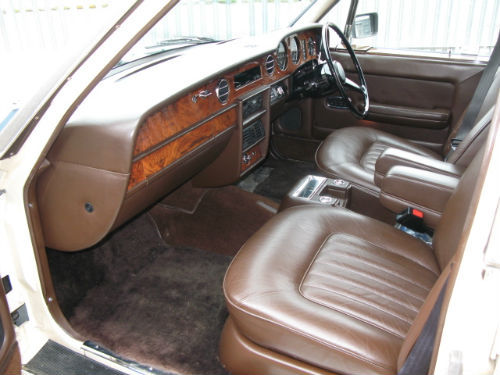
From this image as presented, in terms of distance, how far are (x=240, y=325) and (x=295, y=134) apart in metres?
2.16

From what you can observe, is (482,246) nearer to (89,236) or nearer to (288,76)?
(89,236)

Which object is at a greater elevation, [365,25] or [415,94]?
[365,25]

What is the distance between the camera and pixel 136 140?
1.39 meters

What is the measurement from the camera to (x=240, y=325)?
Result: 1349 mm

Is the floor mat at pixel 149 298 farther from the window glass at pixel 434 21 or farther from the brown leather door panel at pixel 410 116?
the window glass at pixel 434 21

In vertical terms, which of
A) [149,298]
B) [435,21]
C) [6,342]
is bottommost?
[149,298]

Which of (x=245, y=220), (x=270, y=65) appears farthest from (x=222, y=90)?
(x=245, y=220)

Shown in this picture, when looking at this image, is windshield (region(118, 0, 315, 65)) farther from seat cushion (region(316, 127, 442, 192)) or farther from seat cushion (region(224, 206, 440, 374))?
seat cushion (region(224, 206, 440, 374))

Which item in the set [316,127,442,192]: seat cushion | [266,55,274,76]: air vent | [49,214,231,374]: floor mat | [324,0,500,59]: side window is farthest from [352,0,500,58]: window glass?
[49,214,231,374]: floor mat

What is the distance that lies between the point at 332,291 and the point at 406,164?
81 centimetres

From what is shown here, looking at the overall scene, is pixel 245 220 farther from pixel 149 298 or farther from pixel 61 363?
pixel 61 363

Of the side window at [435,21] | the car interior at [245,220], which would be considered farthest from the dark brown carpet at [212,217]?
the side window at [435,21]

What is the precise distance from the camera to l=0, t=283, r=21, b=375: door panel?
1331mm

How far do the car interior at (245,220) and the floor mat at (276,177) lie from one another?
3 cm
